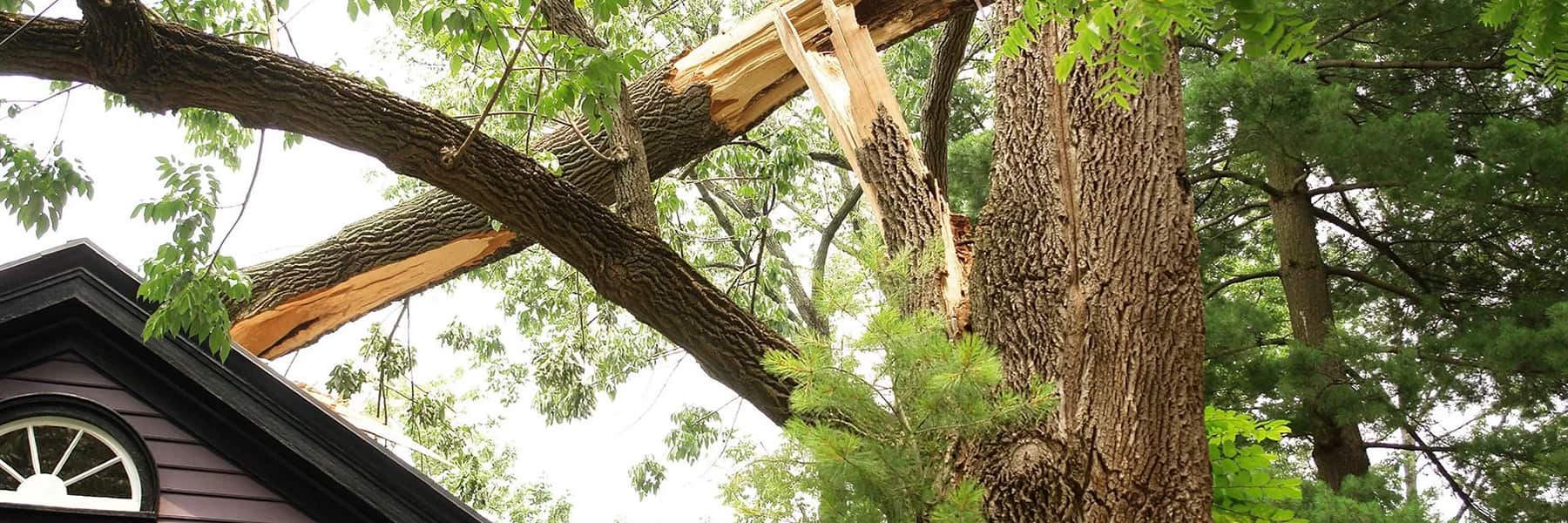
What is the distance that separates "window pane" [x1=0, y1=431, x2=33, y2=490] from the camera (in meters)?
3.34

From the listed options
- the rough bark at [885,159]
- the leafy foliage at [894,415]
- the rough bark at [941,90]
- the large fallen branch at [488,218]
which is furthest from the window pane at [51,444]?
the rough bark at [941,90]

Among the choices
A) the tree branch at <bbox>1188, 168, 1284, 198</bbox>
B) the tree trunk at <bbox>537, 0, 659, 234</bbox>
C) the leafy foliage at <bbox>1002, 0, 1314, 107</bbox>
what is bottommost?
the leafy foliage at <bbox>1002, 0, 1314, 107</bbox>

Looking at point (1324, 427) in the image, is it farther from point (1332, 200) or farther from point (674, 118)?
point (674, 118)

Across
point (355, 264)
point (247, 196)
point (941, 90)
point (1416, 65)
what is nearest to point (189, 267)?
point (247, 196)

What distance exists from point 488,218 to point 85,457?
4.90 feet

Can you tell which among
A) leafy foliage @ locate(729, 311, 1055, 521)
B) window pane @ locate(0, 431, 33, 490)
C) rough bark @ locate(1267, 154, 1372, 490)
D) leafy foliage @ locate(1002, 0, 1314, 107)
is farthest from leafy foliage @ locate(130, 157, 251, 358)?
rough bark @ locate(1267, 154, 1372, 490)

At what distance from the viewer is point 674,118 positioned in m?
4.50

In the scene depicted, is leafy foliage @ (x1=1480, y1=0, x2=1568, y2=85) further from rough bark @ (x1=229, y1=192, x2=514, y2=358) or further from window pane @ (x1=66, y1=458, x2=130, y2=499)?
window pane @ (x1=66, y1=458, x2=130, y2=499)

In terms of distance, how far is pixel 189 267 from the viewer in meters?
3.07

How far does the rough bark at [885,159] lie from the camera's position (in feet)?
10.2

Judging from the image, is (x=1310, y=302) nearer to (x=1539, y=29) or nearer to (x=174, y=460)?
(x=1539, y=29)

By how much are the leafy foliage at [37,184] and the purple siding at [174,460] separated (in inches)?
17.9

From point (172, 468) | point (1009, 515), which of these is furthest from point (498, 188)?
point (1009, 515)

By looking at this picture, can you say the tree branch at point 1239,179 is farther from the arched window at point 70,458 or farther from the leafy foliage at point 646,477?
the arched window at point 70,458
